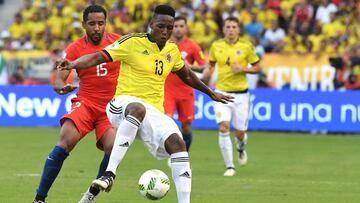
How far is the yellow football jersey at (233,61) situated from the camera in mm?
16953

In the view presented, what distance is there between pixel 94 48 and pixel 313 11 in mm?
17164

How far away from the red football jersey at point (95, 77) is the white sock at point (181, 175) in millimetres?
1920

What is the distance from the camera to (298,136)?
23.9 metres

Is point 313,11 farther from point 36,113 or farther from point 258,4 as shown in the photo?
point 36,113

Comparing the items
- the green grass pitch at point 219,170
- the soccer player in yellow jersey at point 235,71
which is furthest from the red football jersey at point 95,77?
the soccer player in yellow jersey at point 235,71

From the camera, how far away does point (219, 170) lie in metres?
16.6

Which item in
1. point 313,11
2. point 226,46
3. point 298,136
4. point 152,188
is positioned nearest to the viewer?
point 152,188

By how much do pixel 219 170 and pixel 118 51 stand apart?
609 cm

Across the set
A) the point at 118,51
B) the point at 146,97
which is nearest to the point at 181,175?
the point at 146,97

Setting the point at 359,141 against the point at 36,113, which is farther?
the point at 36,113

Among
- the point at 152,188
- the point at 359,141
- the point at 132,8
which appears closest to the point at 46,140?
the point at 359,141

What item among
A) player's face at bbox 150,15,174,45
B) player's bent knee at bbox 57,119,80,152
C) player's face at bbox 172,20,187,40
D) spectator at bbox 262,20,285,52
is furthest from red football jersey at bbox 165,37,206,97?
spectator at bbox 262,20,285,52

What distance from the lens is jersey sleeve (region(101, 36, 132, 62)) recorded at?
1091 cm

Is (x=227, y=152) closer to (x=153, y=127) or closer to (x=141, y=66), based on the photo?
(x=141, y=66)
